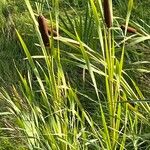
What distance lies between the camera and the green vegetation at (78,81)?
3.91 feet

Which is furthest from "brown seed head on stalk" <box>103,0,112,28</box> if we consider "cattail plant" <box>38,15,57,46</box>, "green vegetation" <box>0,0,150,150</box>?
"cattail plant" <box>38,15,57,46</box>

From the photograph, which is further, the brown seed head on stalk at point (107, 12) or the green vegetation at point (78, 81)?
the green vegetation at point (78, 81)

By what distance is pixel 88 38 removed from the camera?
1.86 m

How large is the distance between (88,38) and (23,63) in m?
0.72

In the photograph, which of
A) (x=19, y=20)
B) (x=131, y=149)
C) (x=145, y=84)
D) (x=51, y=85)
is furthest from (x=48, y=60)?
(x=19, y=20)

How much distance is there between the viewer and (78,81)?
2182mm

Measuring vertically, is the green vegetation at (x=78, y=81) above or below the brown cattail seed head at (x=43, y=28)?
below

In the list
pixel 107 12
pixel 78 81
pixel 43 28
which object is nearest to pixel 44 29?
pixel 43 28

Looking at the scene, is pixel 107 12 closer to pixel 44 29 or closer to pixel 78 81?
pixel 44 29

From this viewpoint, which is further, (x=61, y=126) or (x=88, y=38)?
(x=88, y=38)

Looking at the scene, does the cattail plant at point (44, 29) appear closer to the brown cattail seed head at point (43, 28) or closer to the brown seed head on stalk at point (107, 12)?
the brown cattail seed head at point (43, 28)

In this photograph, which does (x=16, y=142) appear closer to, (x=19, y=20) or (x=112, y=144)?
(x=112, y=144)

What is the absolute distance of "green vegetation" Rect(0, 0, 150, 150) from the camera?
119cm

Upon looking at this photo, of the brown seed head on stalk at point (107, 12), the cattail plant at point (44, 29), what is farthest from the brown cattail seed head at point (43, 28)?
the brown seed head on stalk at point (107, 12)
